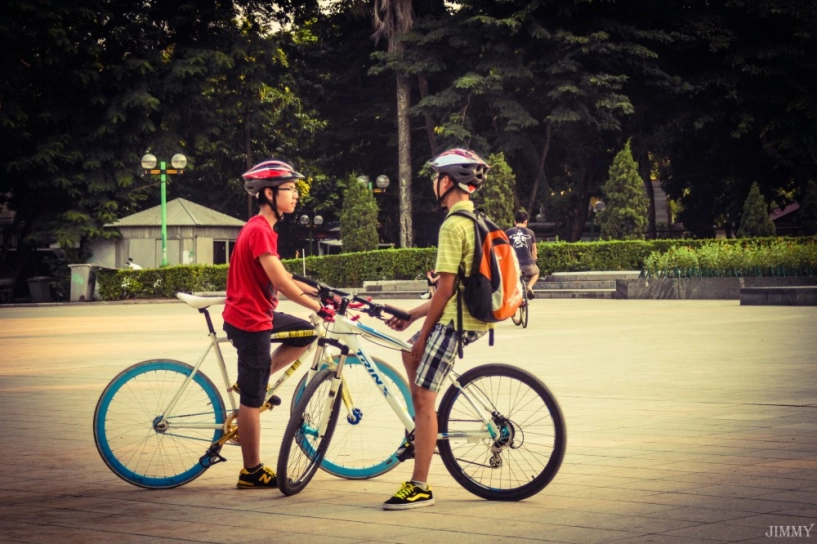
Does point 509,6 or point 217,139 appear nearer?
point 509,6

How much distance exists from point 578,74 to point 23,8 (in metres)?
20.5

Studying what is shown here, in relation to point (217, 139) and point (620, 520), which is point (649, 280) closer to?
point (620, 520)

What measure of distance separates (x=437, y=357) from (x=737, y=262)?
85.2 ft

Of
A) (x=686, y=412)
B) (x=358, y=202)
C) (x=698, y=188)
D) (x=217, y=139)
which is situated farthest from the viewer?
(x=217, y=139)

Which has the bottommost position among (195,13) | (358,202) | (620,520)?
(620,520)

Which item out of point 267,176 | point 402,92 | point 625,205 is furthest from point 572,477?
point 402,92

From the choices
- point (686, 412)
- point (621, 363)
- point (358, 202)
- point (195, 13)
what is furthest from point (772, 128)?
point (686, 412)

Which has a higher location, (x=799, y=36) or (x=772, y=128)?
(x=799, y=36)

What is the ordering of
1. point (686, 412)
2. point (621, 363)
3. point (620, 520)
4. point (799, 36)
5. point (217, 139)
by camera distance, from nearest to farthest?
point (620, 520), point (686, 412), point (621, 363), point (799, 36), point (217, 139)

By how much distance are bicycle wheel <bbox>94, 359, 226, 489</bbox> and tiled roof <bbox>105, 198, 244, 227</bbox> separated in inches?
1653

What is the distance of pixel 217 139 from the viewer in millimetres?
62594

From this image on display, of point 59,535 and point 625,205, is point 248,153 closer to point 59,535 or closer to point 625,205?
point 625,205

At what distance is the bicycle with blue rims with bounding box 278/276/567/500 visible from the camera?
6430mm

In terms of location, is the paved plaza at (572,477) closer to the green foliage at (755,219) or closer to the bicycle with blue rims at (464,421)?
the bicycle with blue rims at (464,421)
